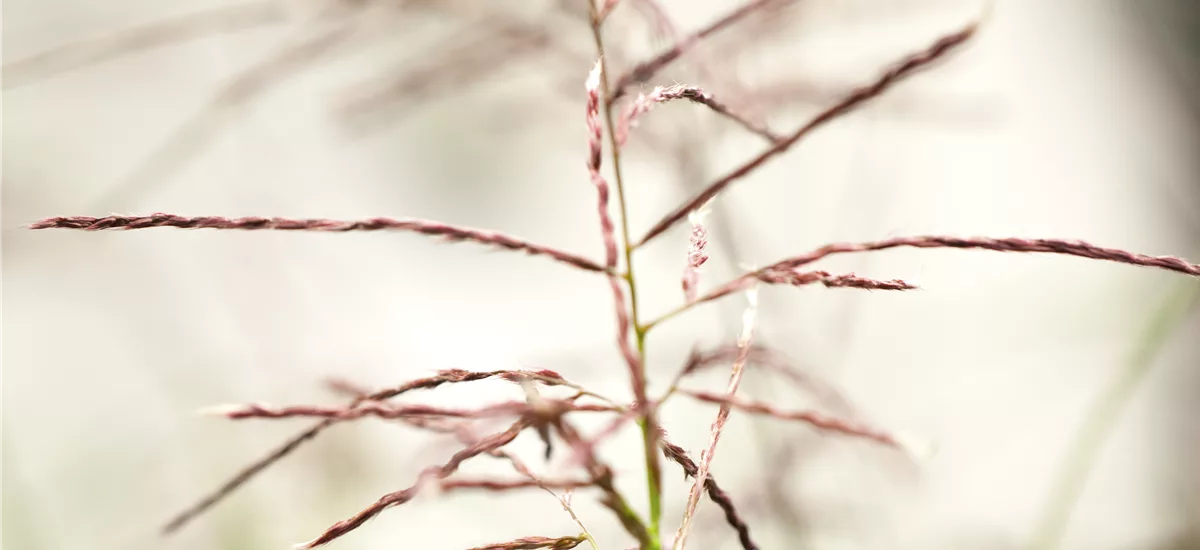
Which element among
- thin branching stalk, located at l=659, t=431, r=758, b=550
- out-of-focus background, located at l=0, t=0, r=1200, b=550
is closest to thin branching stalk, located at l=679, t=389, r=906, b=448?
thin branching stalk, located at l=659, t=431, r=758, b=550

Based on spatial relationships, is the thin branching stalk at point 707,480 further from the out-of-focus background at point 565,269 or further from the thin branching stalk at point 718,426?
the out-of-focus background at point 565,269

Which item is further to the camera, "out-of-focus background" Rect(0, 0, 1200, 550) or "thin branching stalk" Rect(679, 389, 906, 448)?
"out-of-focus background" Rect(0, 0, 1200, 550)

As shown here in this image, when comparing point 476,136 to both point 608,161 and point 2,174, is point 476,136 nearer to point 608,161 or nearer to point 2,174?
point 608,161

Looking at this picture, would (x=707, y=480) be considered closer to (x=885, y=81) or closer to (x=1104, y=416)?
(x=885, y=81)

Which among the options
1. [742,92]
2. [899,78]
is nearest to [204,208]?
[742,92]

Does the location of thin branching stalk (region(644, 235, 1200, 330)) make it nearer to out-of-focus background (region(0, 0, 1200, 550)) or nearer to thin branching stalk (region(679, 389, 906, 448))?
thin branching stalk (region(679, 389, 906, 448))
